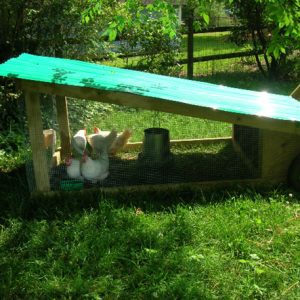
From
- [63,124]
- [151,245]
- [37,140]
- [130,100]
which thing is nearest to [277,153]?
[130,100]

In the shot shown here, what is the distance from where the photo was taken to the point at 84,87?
377 cm

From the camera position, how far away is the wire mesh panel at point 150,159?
4348 mm

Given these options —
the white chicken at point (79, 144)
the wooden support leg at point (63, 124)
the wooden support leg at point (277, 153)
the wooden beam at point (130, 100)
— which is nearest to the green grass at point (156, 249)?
the wooden support leg at point (277, 153)

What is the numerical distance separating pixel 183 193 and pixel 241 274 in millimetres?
1269

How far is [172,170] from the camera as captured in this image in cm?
455

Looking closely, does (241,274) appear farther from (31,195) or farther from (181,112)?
(31,195)

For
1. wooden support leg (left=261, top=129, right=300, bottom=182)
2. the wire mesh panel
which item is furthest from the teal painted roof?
the wire mesh panel

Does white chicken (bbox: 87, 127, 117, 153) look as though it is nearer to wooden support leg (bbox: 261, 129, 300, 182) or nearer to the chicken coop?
the chicken coop

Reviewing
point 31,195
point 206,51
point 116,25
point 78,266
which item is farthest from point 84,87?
point 206,51

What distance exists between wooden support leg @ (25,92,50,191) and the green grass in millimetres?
197

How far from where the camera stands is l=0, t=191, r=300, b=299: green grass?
2859mm

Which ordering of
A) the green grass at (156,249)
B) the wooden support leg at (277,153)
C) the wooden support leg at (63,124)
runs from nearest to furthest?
the green grass at (156,249), the wooden support leg at (277,153), the wooden support leg at (63,124)

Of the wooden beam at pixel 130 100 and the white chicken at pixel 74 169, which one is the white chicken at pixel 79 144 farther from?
the wooden beam at pixel 130 100

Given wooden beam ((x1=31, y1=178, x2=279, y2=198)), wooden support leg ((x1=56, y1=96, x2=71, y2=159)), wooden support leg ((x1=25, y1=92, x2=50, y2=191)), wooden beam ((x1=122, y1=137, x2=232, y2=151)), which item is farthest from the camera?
wooden beam ((x1=122, y1=137, x2=232, y2=151))
